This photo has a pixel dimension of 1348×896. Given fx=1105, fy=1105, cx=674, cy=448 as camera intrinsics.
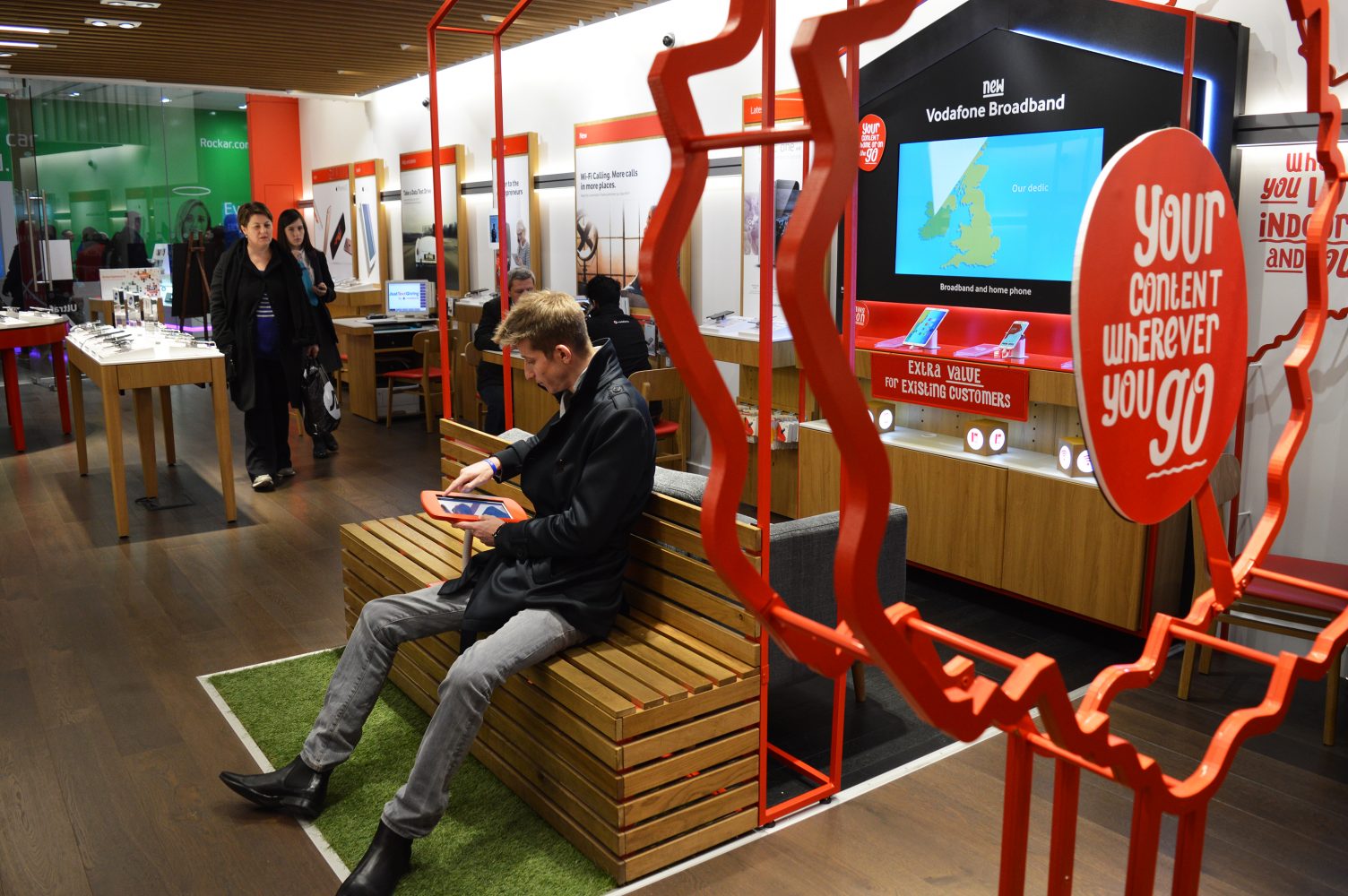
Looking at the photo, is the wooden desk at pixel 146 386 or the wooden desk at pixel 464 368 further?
the wooden desk at pixel 464 368

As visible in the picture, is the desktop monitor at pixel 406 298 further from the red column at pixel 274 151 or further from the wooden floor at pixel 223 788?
the wooden floor at pixel 223 788

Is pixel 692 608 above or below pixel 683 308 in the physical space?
below

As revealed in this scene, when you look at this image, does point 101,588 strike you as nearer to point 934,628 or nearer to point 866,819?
point 866,819

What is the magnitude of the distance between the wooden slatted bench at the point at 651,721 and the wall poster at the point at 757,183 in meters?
3.31

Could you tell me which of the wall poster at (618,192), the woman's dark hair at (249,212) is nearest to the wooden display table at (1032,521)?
the wall poster at (618,192)

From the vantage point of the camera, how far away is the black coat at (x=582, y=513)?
115 inches

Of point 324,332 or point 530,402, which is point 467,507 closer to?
point 324,332

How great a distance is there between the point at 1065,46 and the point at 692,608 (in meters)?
3.12

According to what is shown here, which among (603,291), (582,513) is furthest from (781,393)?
(582,513)

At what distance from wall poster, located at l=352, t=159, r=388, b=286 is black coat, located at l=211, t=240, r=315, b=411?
557cm

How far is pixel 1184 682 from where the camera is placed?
3.98 m

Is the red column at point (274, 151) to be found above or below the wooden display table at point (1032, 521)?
above

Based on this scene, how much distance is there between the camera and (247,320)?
6676mm

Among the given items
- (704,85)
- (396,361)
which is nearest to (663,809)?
(704,85)
